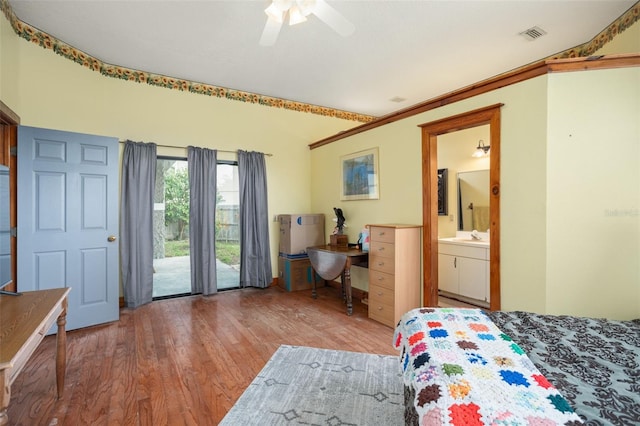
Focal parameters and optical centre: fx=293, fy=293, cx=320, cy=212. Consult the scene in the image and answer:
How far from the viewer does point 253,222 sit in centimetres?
432

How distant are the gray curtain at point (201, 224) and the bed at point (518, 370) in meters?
3.07

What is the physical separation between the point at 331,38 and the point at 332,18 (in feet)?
2.03

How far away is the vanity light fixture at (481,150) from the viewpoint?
13.1 feet

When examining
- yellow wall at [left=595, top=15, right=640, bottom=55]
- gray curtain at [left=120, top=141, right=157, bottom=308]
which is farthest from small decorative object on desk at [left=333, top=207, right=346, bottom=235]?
yellow wall at [left=595, top=15, right=640, bottom=55]

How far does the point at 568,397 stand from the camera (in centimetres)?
90

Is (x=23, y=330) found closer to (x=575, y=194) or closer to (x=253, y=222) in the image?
(x=253, y=222)

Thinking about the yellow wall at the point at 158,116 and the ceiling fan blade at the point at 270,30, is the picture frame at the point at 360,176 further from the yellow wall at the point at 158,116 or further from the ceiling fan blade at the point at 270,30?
the ceiling fan blade at the point at 270,30

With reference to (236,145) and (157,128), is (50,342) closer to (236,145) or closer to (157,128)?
(157,128)

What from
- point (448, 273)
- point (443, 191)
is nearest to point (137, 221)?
point (448, 273)

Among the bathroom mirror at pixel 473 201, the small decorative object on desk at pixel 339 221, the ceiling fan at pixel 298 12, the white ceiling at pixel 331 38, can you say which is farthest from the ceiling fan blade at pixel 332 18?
the bathroom mirror at pixel 473 201

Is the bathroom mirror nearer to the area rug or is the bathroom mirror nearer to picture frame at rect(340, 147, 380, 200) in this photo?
picture frame at rect(340, 147, 380, 200)

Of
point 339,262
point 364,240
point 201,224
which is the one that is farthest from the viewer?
point 201,224

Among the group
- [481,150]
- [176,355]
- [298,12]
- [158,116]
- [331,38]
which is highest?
[331,38]

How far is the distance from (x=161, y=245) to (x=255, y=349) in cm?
224
